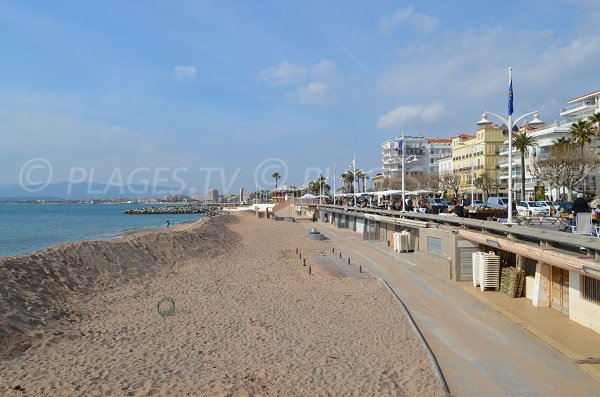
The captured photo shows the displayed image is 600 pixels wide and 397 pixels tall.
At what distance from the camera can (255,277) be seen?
63.6 ft

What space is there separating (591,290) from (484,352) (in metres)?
3.02

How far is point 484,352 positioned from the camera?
9172 millimetres

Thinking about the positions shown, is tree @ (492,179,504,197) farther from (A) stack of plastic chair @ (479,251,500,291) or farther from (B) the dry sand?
(A) stack of plastic chair @ (479,251,500,291)

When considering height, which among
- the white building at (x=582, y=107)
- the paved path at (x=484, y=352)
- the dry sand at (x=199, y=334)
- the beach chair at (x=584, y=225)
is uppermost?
the white building at (x=582, y=107)

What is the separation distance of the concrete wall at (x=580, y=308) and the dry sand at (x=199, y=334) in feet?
12.2

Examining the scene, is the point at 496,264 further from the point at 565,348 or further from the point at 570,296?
the point at 565,348

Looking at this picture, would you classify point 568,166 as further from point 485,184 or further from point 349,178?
point 349,178

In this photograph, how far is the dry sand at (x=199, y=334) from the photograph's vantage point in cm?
812

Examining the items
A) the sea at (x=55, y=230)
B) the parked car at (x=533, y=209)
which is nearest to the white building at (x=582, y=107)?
the parked car at (x=533, y=209)

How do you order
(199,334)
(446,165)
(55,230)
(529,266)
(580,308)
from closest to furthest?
(580,308) → (199,334) → (529,266) → (55,230) → (446,165)

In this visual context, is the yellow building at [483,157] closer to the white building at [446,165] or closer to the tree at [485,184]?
the tree at [485,184]

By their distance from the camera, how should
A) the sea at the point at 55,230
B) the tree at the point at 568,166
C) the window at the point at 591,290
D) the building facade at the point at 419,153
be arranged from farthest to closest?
1. the building facade at the point at 419,153
2. the sea at the point at 55,230
3. the tree at the point at 568,166
4. the window at the point at 591,290

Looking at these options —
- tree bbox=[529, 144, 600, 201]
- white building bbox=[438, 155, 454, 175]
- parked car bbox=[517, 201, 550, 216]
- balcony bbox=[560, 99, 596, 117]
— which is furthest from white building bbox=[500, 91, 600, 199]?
white building bbox=[438, 155, 454, 175]

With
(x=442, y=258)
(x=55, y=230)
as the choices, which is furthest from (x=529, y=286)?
(x=55, y=230)
